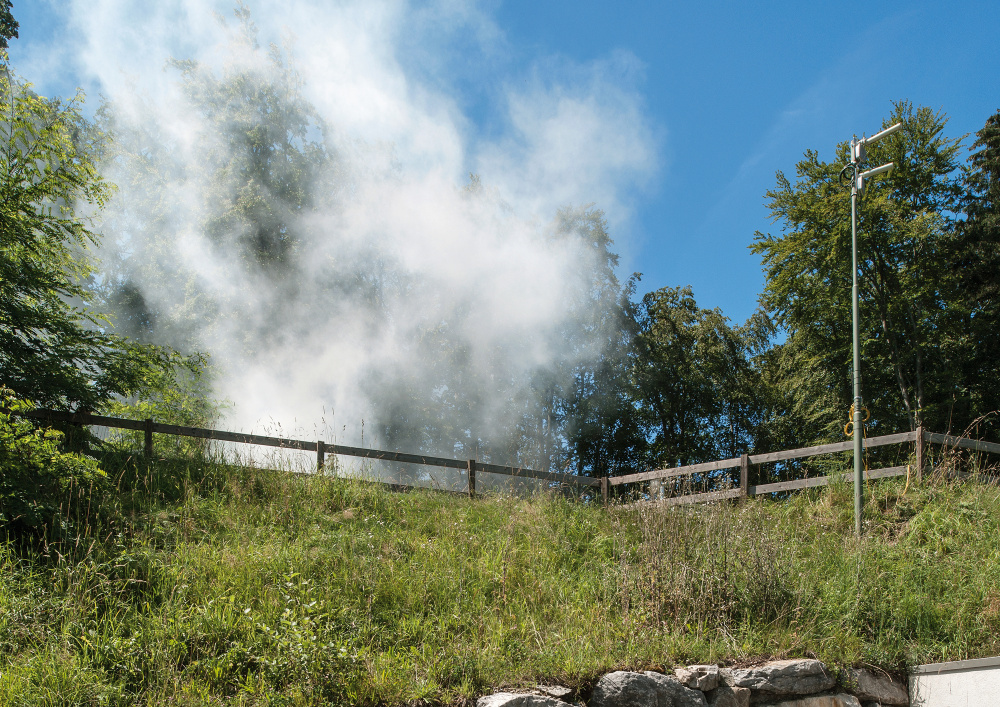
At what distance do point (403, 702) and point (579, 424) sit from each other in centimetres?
1700

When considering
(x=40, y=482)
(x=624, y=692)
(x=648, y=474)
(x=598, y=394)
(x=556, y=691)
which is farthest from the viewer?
(x=598, y=394)

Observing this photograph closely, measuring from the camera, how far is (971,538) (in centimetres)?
742

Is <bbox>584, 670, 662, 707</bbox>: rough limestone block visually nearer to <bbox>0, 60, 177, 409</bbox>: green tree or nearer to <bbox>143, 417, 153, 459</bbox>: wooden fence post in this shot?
<bbox>143, 417, 153, 459</bbox>: wooden fence post

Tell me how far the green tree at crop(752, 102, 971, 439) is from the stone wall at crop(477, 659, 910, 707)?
1259cm

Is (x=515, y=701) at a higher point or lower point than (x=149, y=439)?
lower

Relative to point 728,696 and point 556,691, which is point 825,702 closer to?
point 728,696

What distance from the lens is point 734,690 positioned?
5.24m

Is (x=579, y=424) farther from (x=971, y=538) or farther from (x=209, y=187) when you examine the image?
(x=971, y=538)

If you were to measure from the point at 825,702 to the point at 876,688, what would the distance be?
546 mm

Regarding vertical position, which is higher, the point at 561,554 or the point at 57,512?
the point at 57,512

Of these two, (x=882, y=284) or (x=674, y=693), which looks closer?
(x=674, y=693)

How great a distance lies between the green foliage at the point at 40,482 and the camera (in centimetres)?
586

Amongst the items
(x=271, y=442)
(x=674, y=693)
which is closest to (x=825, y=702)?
(x=674, y=693)

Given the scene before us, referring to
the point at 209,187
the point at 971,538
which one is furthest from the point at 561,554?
the point at 209,187
